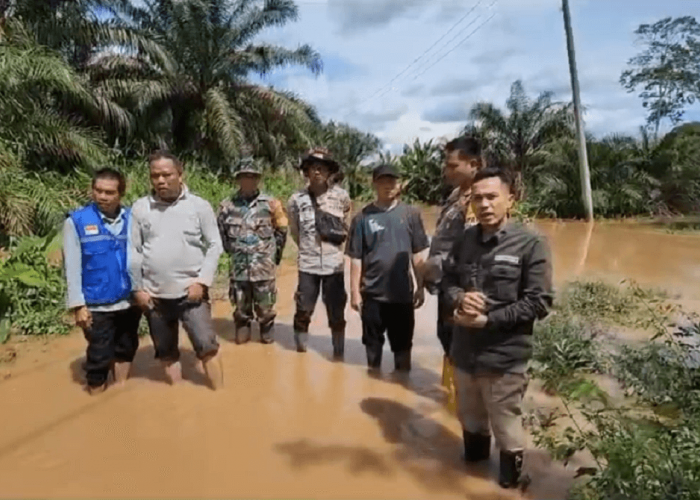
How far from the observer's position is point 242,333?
19.5 ft

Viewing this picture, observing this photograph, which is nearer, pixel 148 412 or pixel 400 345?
pixel 148 412

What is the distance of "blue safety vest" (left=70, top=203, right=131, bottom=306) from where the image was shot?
432 centimetres

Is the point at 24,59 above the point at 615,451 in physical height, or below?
above

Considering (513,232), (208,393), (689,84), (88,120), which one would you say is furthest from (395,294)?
(689,84)

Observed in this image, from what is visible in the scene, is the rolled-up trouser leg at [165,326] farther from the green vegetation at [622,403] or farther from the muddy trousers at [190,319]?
the green vegetation at [622,403]

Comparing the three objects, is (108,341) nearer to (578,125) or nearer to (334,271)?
(334,271)

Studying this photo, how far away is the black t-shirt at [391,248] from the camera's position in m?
4.79

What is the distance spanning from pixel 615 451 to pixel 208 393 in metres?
3.03

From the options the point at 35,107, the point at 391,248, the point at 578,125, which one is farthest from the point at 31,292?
the point at 578,125

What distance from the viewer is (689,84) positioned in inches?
1016

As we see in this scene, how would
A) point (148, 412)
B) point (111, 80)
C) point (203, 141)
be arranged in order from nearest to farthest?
point (148, 412) → point (111, 80) → point (203, 141)

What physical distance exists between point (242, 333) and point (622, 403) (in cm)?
323

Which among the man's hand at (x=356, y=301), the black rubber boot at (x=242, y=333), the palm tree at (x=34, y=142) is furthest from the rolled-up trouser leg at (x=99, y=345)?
the palm tree at (x=34, y=142)

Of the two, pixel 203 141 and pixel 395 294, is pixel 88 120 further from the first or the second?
pixel 395 294
